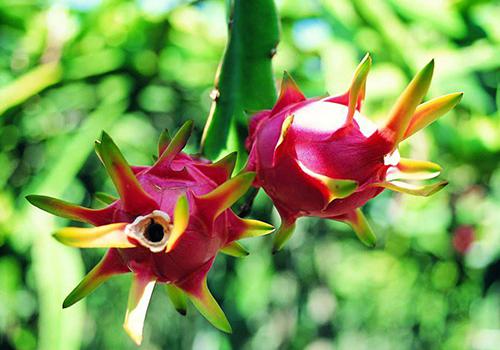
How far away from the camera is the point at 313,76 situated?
157 cm

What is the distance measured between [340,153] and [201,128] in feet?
4.15

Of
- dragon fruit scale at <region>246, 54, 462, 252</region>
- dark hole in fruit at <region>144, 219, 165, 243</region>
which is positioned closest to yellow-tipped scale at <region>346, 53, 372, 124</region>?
dragon fruit scale at <region>246, 54, 462, 252</region>

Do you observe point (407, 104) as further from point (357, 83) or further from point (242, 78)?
point (242, 78)

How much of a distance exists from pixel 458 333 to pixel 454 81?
1.37 metres

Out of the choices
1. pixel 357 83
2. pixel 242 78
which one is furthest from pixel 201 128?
pixel 357 83

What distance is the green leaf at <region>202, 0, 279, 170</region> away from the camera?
0.67 metres

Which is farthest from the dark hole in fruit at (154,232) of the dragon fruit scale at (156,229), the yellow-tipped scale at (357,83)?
the yellow-tipped scale at (357,83)

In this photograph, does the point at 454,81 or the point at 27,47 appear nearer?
the point at 454,81

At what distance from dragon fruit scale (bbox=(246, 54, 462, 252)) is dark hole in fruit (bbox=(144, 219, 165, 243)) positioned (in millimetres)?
99

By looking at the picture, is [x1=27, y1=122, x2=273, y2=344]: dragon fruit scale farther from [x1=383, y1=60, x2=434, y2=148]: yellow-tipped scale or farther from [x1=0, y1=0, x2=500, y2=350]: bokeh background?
[x1=0, y1=0, x2=500, y2=350]: bokeh background

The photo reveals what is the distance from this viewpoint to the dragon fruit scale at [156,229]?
0.47 meters

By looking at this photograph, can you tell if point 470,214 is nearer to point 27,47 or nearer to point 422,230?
point 422,230

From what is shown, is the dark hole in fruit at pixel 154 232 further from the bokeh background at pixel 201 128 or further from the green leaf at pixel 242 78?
the bokeh background at pixel 201 128

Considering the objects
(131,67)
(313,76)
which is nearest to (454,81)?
(313,76)
